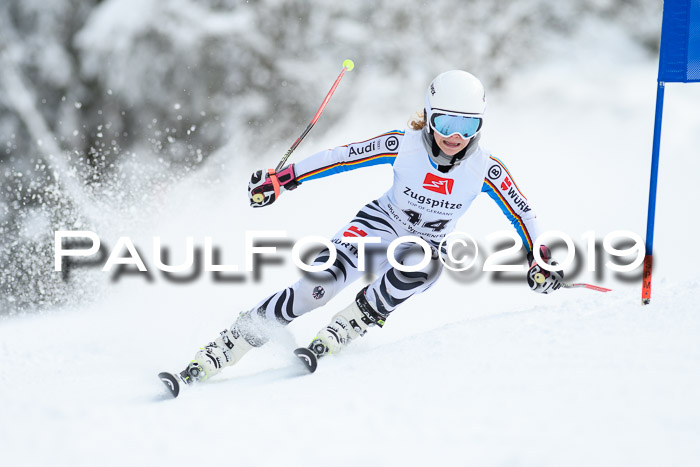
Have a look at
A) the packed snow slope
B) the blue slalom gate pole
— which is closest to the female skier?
the packed snow slope

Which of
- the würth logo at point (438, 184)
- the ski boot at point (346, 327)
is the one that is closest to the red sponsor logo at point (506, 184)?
the würth logo at point (438, 184)

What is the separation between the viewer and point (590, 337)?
2.86 metres

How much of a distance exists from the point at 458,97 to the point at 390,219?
30.5 inches

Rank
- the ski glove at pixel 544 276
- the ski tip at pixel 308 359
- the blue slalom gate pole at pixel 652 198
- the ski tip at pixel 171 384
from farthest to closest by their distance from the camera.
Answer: the ski glove at pixel 544 276, the blue slalom gate pole at pixel 652 198, the ski tip at pixel 308 359, the ski tip at pixel 171 384

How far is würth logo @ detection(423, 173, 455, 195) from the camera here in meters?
3.42

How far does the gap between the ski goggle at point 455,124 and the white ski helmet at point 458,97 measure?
0.02 meters

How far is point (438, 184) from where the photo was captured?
11.3ft

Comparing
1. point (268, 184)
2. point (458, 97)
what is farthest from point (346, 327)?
point (458, 97)

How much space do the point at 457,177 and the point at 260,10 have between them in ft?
37.8

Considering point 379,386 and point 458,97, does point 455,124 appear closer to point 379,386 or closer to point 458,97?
point 458,97

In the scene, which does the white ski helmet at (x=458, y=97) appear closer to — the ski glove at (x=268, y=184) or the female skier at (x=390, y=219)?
the female skier at (x=390, y=219)

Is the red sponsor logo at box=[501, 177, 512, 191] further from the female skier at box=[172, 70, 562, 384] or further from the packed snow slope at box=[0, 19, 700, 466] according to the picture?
the packed snow slope at box=[0, 19, 700, 466]

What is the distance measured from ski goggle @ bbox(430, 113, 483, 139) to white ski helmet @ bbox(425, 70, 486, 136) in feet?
0.06

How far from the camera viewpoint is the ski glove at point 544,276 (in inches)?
137
